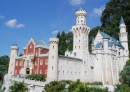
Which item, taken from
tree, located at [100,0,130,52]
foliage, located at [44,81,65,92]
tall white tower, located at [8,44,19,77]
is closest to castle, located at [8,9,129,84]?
tall white tower, located at [8,44,19,77]

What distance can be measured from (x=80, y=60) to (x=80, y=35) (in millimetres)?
6915

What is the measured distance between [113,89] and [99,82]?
10.3m

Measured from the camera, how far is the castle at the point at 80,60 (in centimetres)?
4975

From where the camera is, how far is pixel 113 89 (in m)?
41.7

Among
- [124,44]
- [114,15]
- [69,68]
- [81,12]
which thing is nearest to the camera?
[69,68]

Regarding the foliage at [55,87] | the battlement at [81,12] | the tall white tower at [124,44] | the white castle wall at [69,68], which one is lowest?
the foliage at [55,87]

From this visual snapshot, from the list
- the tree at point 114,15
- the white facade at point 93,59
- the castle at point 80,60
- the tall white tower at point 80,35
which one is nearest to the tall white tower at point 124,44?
the castle at point 80,60

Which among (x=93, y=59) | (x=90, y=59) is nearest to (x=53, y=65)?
(x=90, y=59)

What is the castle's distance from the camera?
1959 inches

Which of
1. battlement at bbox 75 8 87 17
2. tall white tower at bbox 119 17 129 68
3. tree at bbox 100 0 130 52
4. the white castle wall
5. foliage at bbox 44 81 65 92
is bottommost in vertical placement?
foliage at bbox 44 81 65 92

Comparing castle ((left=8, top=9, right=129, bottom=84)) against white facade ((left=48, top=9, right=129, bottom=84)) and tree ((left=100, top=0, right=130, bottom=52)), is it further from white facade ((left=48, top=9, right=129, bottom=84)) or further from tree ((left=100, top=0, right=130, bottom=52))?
tree ((left=100, top=0, right=130, bottom=52))

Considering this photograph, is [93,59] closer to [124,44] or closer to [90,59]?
[90,59]

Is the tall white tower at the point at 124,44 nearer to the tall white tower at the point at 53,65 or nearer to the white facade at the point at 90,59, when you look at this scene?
the white facade at the point at 90,59

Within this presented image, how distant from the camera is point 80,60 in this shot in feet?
174
